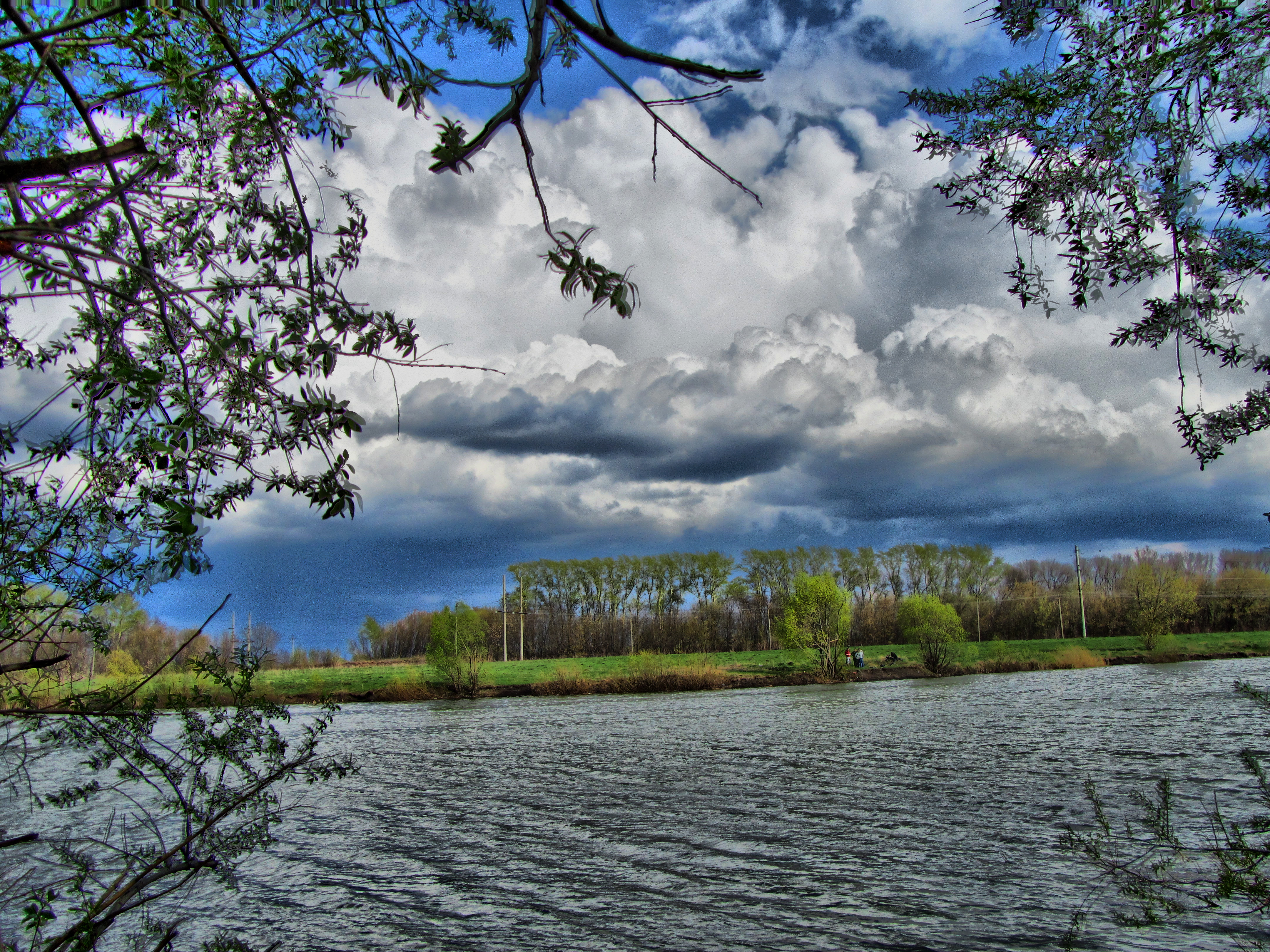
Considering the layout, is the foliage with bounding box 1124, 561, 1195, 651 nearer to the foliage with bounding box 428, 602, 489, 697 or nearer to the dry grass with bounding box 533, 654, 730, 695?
the dry grass with bounding box 533, 654, 730, 695

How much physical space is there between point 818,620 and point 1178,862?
3692 centimetres

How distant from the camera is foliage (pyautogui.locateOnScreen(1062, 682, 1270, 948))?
17.8 ft

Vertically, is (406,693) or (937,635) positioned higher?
(937,635)

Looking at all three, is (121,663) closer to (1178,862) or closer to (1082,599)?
(1178,862)

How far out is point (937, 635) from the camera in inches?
1859

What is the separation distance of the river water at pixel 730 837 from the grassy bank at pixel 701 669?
2019cm

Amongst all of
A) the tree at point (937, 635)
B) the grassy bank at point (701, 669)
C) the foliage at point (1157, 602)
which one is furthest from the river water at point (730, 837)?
the foliage at point (1157, 602)

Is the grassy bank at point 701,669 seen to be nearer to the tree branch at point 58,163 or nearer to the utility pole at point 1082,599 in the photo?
the utility pole at point 1082,599

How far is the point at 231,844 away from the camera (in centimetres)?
487

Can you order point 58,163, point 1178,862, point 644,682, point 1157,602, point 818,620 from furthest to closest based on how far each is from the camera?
point 1157,602 < point 818,620 < point 644,682 < point 1178,862 < point 58,163

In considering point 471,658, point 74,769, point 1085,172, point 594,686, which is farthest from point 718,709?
point 1085,172

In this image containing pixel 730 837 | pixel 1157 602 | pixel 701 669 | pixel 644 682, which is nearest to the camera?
pixel 730 837

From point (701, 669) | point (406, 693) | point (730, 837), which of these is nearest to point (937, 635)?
point (701, 669)

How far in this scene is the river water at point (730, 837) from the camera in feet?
23.9
